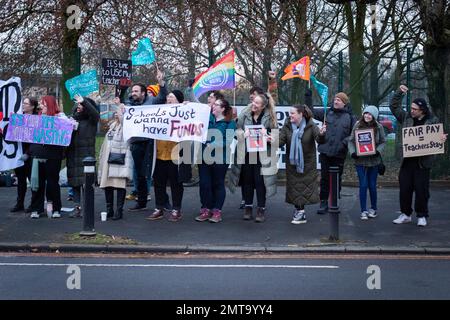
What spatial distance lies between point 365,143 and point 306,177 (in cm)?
114

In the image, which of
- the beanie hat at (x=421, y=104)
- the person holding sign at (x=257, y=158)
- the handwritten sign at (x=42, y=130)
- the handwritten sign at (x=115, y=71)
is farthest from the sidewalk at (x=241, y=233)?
the handwritten sign at (x=115, y=71)

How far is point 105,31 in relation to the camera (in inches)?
755

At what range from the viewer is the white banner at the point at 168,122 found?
37.2ft

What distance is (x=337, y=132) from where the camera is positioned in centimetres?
1195

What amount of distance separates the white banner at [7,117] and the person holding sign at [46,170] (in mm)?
270

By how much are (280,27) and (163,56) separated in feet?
11.0

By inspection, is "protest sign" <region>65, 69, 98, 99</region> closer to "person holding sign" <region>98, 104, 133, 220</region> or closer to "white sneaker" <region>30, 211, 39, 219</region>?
"person holding sign" <region>98, 104, 133, 220</region>

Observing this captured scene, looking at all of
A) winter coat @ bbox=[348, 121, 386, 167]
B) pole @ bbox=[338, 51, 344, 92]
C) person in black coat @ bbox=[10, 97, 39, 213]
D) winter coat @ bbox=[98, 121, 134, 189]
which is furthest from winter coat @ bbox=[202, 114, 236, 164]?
pole @ bbox=[338, 51, 344, 92]

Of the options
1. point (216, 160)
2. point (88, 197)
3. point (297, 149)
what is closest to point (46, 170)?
point (88, 197)

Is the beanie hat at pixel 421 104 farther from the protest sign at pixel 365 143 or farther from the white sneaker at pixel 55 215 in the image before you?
the white sneaker at pixel 55 215

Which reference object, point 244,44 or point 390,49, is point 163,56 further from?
point 390,49

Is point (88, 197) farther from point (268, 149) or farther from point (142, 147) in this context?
point (268, 149)

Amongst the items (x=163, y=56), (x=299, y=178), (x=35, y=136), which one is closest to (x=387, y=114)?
(x=163, y=56)

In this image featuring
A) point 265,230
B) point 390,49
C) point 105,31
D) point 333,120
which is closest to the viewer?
point 265,230
